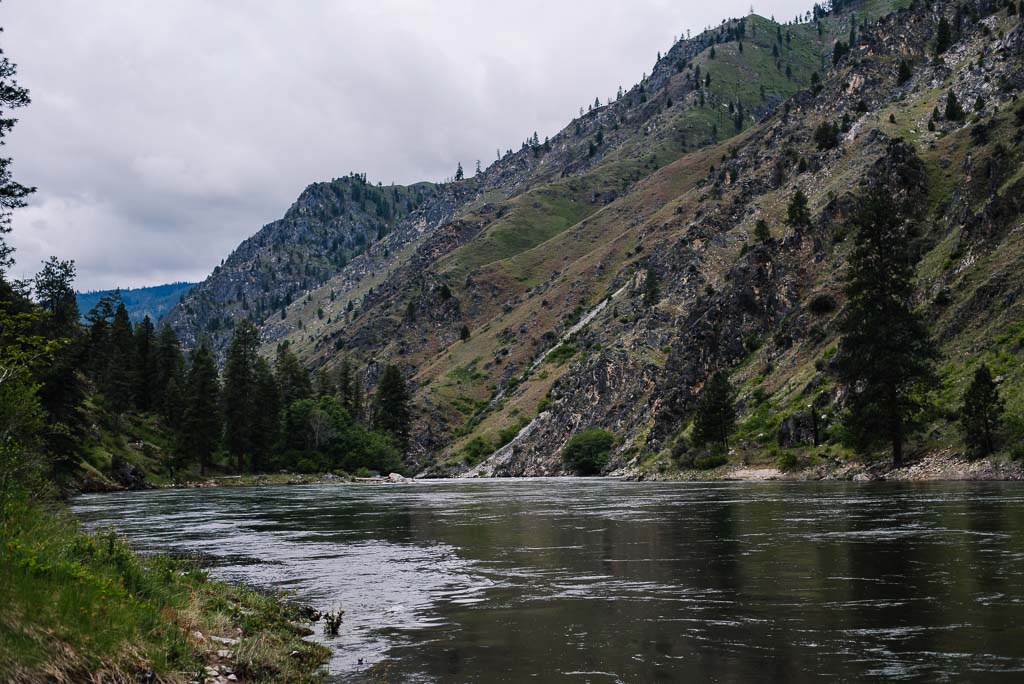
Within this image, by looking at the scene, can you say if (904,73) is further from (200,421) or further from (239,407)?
(200,421)

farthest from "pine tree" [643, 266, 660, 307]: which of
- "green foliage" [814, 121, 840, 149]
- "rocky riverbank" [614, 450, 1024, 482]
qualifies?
"rocky riverbank" [614, 450, 1024, 482]

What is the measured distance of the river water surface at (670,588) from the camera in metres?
13.9

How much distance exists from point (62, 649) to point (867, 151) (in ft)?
506

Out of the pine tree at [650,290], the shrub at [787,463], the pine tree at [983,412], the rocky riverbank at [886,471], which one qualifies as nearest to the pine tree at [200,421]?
the rocky riverbank at [886,471]

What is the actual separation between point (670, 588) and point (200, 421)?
116237 mm

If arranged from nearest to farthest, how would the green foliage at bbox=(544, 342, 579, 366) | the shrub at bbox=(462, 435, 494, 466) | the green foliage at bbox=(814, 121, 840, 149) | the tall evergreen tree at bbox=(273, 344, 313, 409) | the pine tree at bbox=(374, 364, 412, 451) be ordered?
1. the green foliage at bbox=(814, 121, 840, 149)
2. the shrub at bbox=(462, 435, 494, 466)
3. the tall evergreen tree at bbox=(273, 344, 313, 409)
4. the pine tree at bbox=(374, 364, 412, 451)
5. the green foliage at bbox=(544, 342, 579, 366)

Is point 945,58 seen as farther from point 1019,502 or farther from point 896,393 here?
point 1019,502

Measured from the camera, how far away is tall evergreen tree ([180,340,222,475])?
123 meters

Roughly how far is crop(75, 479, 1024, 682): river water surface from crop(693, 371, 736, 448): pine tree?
172ft

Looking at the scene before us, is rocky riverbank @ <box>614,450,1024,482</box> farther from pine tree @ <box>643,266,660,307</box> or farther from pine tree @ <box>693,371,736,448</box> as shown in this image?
pine tree @ <box>643,266,660,307</box>

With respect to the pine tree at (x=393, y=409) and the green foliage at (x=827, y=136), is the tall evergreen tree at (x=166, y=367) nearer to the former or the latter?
the pine tree at (x=393, y=409)

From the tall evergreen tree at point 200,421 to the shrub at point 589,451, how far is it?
209 ft

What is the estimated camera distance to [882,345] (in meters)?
72.8

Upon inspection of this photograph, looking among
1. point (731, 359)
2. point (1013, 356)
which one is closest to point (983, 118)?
point (731, 359)
